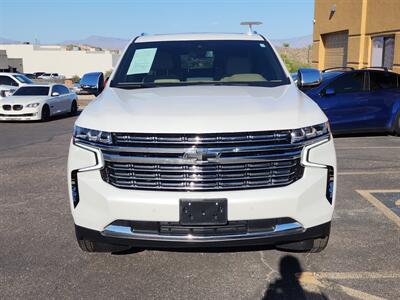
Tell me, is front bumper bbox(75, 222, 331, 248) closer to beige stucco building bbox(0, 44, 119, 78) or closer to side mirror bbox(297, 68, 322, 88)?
side mirror bbox(297, 68, 322, 88)

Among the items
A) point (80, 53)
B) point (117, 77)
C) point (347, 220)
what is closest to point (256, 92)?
point (117, 77)

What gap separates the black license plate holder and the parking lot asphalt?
602 mm

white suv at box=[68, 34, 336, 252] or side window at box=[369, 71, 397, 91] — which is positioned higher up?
white suv at box=[68, 34, 336, 252]

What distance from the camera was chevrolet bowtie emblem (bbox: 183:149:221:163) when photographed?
10.8 ft

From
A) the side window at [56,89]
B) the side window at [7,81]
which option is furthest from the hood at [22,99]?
the side window at [7,81]

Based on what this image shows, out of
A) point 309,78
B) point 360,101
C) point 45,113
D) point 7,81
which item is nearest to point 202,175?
point 309,78

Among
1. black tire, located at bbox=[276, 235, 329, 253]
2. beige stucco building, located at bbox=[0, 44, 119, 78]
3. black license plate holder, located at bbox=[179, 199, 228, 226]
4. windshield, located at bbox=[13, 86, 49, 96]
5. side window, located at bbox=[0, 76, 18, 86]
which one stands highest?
black license plate holder, located at bbox=[179, 199, 228, 226]

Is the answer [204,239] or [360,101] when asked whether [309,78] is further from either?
[360,101]

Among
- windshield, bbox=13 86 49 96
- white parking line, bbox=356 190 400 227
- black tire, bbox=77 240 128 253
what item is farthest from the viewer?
windshield, bbox=13 86 49 96

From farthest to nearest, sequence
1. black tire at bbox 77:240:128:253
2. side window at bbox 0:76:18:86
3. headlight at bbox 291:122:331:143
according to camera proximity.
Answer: side window at bbox 0:76:18:86, black tire at bbox 77:240:128:253, headlight at bbox 291:122:331:143

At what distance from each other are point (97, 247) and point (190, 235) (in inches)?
34.7

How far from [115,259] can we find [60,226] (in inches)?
41.9

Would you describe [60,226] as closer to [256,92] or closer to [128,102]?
[128,102]

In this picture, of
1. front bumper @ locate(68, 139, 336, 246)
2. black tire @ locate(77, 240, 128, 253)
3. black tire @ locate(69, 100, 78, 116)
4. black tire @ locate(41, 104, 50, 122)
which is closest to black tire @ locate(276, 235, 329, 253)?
front bumper @ locate(68, 139, 336, 246)
